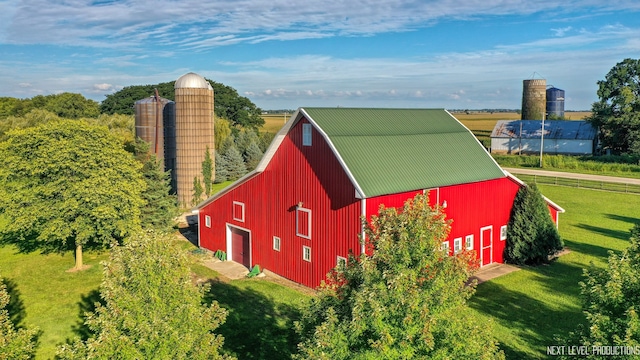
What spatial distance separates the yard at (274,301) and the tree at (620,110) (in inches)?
1573

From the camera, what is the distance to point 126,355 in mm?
9328

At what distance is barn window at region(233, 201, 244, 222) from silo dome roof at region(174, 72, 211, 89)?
68.1 ft

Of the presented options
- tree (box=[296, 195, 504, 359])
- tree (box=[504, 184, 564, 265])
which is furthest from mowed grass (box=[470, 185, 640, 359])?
tree (box=[296, 195, 504, 359])

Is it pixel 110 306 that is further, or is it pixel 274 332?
pixel 274 332

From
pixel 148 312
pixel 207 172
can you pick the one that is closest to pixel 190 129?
pixel 207 172

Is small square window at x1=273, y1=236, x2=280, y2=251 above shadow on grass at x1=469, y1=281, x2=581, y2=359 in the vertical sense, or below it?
above

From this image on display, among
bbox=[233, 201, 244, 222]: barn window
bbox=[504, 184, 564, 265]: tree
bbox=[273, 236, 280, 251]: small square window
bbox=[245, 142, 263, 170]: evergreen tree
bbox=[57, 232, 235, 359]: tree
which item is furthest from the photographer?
bbox=[245, 142, 263, 170]: evergreen tree

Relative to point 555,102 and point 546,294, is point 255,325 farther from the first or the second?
point 555,102

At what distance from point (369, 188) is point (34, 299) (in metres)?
16.3

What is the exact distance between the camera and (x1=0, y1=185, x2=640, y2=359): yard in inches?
685

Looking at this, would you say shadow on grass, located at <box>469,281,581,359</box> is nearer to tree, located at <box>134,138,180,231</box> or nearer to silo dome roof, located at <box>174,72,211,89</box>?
tree, located at <box>134,138,180,231</box>

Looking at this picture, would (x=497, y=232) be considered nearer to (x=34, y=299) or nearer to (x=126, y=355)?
(x=126, y=355)

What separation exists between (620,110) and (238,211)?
61.2 m

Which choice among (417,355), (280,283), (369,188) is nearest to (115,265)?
(417,355)
